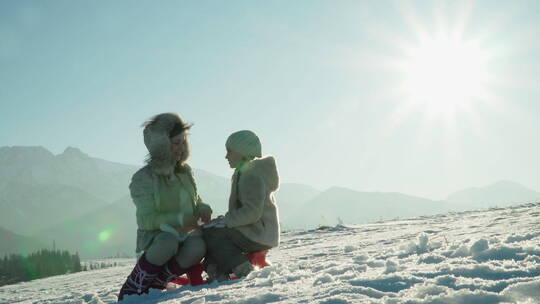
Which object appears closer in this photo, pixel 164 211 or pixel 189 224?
pixel 164 211

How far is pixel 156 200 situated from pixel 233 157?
89 centimetres

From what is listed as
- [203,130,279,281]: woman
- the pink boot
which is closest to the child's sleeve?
[203,130,279,281]: woman

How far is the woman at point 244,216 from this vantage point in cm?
375

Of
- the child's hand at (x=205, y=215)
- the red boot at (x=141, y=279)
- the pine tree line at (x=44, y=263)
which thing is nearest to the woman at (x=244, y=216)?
the child's hand at (x=205, y=215)

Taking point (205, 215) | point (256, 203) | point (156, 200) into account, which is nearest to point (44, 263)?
point (205, 215)

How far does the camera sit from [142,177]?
148 inches

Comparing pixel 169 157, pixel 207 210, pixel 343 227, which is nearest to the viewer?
pixel 169 157

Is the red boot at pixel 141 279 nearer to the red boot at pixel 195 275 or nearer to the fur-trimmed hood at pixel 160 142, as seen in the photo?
the red boot at pixel 195 275

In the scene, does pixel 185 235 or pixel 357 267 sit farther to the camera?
pixel 185 235

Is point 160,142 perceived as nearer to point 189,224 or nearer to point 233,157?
point 233,157

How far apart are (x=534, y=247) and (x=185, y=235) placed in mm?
2893

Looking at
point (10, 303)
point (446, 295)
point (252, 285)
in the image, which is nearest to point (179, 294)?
point (252, 285)

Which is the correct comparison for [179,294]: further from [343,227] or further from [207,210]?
[343,227]

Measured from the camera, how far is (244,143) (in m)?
4.04
